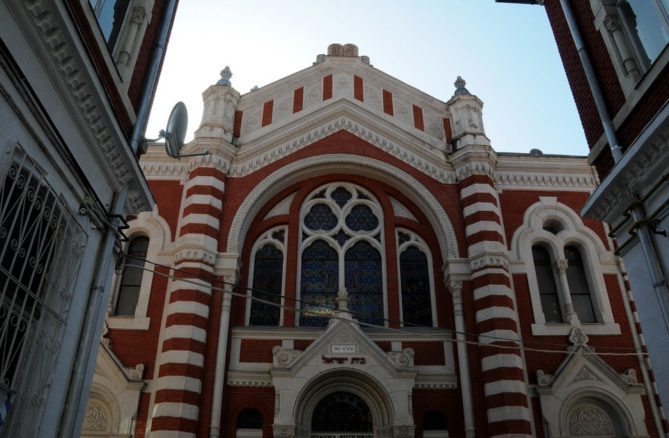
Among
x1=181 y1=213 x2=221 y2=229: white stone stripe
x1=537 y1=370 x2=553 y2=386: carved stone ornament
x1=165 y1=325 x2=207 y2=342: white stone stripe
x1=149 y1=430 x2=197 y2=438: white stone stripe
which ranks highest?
x1=181 y1=213 x2=221 y2=229: white stone stripe

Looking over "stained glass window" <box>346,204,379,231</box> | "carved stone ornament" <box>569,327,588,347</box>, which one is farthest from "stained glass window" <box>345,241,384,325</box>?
"carved stone ornament" <box>569,327,588,347</box>

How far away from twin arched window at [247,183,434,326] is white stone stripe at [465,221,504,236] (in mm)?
1462

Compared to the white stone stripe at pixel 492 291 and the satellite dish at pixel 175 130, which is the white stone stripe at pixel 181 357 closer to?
the satellite dish at pixel 175 130

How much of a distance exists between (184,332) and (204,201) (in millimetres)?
3687

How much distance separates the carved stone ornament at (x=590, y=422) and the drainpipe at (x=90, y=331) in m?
11.2

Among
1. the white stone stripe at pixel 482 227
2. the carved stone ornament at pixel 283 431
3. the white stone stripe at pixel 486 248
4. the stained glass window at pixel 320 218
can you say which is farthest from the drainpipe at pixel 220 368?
the white stone stripe at pixel 482 227

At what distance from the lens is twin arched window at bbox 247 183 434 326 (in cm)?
1500

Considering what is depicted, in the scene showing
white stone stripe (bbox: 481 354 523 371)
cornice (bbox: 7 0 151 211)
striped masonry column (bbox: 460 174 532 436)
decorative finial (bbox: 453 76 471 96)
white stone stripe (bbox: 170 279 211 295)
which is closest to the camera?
cornice (bbox: 7 0 151 211)

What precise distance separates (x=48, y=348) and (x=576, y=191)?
15.1m

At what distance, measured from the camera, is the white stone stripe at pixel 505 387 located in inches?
505

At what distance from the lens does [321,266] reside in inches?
615

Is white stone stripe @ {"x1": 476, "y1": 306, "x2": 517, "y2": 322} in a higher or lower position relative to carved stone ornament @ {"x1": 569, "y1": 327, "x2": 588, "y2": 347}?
higher

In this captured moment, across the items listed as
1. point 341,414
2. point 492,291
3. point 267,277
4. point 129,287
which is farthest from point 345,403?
point 129,287

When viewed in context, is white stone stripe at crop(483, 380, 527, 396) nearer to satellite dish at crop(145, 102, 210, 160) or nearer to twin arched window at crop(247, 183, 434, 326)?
twin arched window at crop(247, 183, 434, 326)
